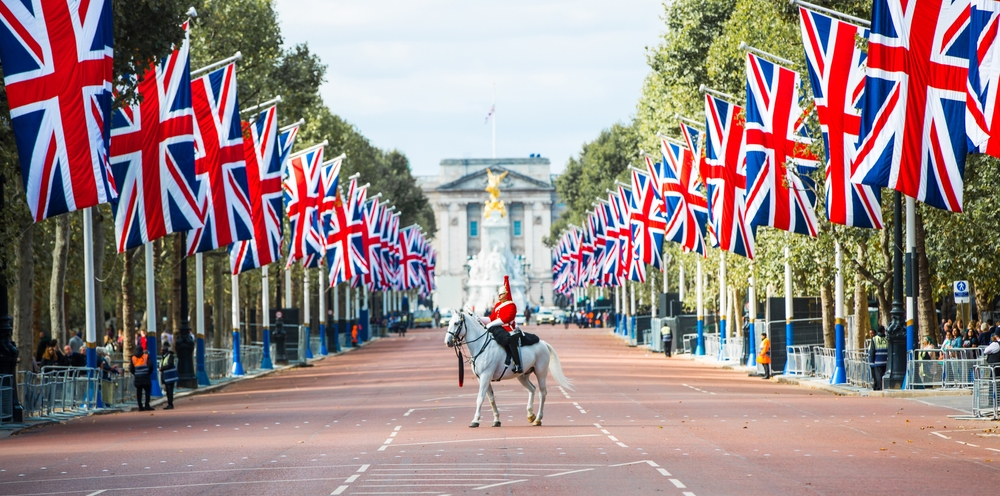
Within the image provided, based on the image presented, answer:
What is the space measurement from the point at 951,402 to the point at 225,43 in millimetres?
32601

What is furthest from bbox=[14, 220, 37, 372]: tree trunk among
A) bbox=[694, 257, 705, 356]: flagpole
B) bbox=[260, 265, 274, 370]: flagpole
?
bbox=[694, 257, 705, 356]: flagpole

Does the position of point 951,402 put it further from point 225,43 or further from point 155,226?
point 225,43

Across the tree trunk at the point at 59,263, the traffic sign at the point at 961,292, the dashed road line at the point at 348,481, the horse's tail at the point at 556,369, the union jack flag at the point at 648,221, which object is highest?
the union jack flag at the point at 648,221

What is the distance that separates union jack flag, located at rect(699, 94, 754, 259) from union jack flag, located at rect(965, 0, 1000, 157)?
15.2 m

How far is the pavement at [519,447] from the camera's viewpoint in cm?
1683

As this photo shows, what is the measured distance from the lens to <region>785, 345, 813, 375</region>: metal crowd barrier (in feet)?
154

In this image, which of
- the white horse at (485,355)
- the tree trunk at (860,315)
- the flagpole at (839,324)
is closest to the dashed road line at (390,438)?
the white horse at (485,355)

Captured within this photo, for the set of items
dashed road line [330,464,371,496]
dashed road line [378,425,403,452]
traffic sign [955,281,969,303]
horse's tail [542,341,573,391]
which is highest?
traffic sign [955,281,969,303]

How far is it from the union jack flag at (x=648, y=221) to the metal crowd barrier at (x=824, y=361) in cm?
839

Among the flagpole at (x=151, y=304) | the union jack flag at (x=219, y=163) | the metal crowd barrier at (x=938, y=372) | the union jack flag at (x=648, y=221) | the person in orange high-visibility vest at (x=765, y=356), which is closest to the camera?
the union jack flag at (x=219, y=163)

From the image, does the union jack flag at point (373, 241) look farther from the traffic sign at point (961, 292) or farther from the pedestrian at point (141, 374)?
the traffic sign at point (961, 292)

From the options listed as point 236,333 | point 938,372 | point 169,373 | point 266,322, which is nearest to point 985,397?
point 938,372

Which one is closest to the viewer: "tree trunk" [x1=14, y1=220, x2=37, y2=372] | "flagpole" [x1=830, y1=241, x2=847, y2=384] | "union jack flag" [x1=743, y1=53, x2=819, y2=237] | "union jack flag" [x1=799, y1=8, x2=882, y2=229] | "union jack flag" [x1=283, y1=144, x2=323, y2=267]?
"union jack flag" [x1=799, y1=8, x2=882, y2=229]

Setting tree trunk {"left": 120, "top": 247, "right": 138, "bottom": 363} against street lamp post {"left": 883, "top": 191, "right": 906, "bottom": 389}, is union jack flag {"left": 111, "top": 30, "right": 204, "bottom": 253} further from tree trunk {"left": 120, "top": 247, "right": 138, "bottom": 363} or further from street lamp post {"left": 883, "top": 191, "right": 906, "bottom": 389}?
street lamp post {"left": 883, "top": 191, "right": 906, "bottom": 389}
